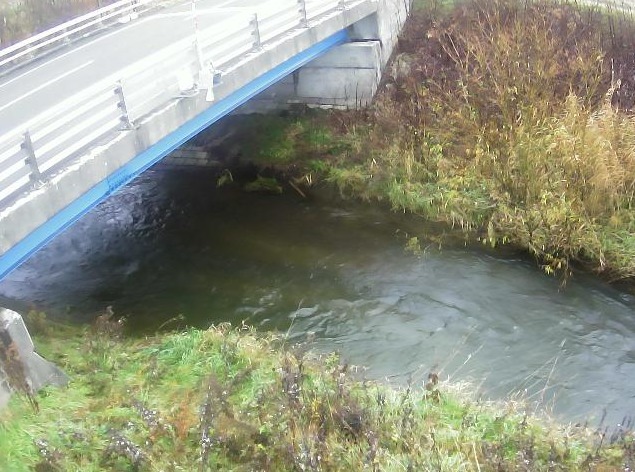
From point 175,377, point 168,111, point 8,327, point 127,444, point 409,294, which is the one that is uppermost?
point 168,111

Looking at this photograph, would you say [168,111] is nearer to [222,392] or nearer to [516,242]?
[222,392]

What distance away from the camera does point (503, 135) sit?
1244 centimetres

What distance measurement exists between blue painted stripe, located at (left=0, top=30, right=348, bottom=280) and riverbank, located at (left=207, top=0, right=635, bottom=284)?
298 centimetres

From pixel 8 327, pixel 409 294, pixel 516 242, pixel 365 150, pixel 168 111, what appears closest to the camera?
pixel 8 327

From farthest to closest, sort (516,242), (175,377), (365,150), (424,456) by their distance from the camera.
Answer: (365,150), (516,242), (175,377), (424,456)

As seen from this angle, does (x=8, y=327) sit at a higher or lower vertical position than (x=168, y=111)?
lower

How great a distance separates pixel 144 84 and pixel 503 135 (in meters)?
7.36

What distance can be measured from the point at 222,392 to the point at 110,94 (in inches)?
167

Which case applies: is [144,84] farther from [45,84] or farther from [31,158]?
[45,84]

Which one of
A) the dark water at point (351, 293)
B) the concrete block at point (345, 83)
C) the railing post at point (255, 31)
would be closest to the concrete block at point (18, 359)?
the dark water at point (351, 293)

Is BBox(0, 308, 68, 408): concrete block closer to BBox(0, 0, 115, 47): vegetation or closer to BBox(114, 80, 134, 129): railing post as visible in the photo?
BBox(114, 80, 134, 129): railing post

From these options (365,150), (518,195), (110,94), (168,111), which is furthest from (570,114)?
(110,94)

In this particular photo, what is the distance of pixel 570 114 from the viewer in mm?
11641

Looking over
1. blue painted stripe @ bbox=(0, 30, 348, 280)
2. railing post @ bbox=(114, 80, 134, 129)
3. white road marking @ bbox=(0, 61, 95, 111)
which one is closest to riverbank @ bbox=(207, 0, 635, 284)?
blue painted stripe @ bbox=(0, 30, 348, 280)
